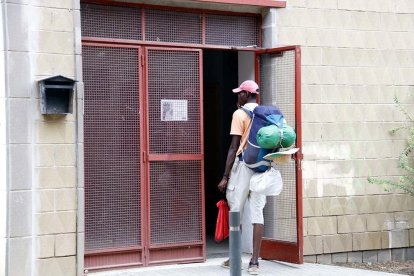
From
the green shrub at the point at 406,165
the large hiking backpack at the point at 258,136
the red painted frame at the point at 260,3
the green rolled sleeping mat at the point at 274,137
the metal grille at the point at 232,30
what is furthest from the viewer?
the green shrub at the point at 406,165

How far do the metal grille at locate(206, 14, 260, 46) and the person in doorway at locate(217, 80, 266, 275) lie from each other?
2.93 ft

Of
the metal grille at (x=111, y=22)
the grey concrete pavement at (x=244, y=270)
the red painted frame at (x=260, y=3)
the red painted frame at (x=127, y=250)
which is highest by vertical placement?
the red painted frame at (x=260, y=3)

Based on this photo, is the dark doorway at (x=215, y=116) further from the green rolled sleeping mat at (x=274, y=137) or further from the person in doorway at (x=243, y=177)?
the green rolled sleeping mat at (x=274, y=137)

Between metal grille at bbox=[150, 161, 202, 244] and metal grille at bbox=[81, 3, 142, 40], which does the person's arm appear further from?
metal grille at bbox=[81, 3, 142, 40]

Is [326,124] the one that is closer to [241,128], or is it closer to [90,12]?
[241,128]

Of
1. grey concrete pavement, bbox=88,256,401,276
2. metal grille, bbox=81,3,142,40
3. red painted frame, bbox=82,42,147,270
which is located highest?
metal grille, bbox=81,3,142,40

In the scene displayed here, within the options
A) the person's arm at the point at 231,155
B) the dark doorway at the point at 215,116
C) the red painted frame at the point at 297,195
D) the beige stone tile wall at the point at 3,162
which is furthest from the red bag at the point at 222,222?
the dark doorway at the point at 215,116

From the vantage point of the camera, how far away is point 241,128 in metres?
8.53

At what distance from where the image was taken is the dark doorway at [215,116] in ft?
39.3

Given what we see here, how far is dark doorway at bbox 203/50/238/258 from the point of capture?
12.0 metres

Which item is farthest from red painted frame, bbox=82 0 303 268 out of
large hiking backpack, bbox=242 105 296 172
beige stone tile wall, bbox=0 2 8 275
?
beige stone tile wall, bbox=0 2 8 275

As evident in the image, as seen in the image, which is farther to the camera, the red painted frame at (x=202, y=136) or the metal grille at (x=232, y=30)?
the metal grille at (x=232, y=30)

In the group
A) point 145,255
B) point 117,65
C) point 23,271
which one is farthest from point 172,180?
point 23,271

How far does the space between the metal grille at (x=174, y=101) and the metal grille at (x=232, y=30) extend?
0.39m
